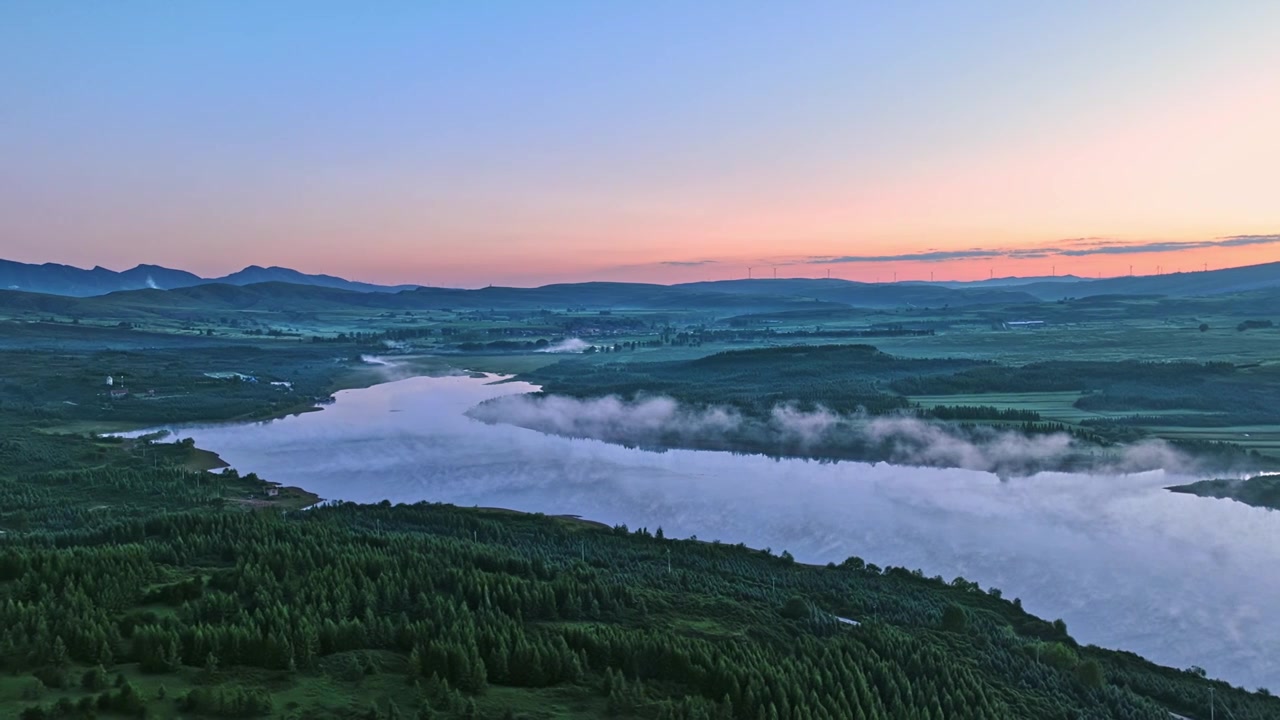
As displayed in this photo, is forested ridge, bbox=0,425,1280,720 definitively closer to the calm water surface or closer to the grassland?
the grassland

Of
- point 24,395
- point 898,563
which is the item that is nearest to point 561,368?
point 24,395

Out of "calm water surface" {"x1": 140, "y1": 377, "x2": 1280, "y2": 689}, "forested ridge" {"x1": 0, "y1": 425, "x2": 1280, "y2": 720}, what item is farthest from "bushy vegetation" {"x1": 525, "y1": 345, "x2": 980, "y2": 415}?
"forested ridge" {"x1": 0, "y1": 425, "x2": 1280, "y2": 720}

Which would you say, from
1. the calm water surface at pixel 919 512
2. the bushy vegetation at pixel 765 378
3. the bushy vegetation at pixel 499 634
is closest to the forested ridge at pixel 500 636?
the bushy vegetation at pixel 499 634

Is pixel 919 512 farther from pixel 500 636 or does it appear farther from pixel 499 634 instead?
pixel 500 636

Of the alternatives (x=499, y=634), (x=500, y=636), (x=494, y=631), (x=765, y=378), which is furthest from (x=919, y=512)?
(x=765, y=378)

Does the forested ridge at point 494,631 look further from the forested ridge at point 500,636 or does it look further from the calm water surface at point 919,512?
the calm water surface at point 919,512

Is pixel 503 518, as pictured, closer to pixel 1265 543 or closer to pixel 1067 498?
pixel 1067 498

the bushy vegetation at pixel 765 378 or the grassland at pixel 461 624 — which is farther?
the bushy vegetation at pixel 765 378
